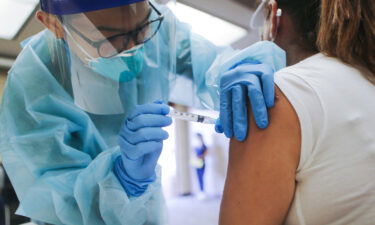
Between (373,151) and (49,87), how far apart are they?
92 cm

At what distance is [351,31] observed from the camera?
0.59 metres

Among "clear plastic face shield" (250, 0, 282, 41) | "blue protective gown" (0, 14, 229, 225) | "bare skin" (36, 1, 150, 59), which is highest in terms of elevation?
"bare skin" (36, 1, 150, 59)

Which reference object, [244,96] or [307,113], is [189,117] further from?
[307,113]

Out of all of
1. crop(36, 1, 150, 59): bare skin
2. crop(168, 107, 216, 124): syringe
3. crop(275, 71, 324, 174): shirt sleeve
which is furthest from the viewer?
crop(168, 107, 216, 124): syringe

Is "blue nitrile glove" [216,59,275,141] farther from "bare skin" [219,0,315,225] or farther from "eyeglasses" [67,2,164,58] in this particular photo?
"eyeglasses" [67,2,164,58]

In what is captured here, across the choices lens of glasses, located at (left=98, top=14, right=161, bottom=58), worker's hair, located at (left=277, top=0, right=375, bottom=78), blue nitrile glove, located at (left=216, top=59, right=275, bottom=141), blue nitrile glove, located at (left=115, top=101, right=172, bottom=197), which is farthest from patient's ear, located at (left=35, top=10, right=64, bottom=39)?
worker's hair, located at (left=277, top=0, right=375, bottom=78)

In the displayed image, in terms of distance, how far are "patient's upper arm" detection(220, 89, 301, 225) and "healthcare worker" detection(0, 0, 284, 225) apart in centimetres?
18

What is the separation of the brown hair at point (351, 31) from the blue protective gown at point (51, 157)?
705mm

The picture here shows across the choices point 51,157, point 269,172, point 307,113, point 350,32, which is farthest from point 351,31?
point 51,157

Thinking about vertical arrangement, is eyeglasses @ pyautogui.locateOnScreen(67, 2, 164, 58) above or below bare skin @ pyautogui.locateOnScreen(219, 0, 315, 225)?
above

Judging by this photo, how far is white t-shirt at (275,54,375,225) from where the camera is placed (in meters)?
0.52

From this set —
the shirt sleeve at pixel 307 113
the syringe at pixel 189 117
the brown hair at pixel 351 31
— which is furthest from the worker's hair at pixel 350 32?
the syringe at pixel 189 117

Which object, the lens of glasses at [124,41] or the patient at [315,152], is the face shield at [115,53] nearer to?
the lens of glasses at [124,41]

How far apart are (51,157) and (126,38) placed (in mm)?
451
